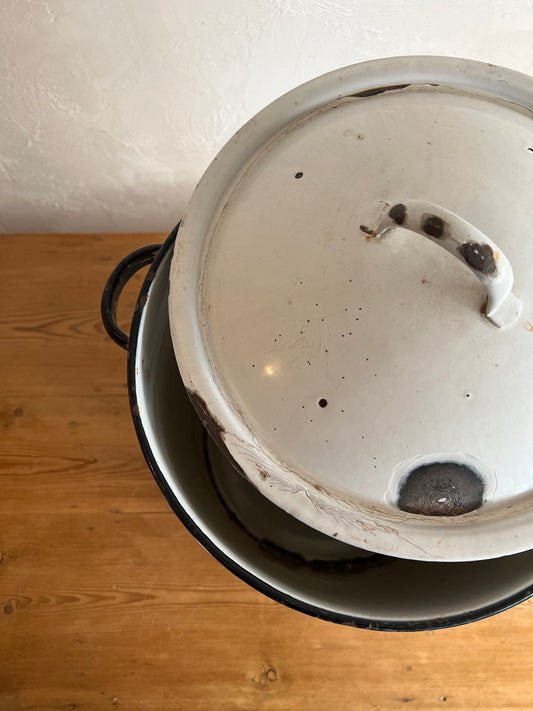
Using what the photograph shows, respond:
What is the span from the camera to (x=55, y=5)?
581 millimetres

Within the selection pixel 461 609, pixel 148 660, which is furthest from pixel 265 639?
pixel 461 609

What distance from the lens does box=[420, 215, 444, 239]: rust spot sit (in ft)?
0.99

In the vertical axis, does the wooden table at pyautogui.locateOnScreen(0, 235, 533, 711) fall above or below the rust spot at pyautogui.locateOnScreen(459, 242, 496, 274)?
below

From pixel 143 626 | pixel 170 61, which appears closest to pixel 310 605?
pixel 143 626

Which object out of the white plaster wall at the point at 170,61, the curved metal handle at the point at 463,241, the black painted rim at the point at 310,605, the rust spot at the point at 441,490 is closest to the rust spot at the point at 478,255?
the curved metal handle at the point at 463,241

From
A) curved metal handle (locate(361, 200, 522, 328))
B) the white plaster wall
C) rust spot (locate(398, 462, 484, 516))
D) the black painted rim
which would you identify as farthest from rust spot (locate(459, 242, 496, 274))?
the white plaster wall

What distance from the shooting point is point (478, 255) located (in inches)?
11.9

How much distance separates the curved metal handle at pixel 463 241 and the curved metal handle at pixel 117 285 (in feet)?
0.83

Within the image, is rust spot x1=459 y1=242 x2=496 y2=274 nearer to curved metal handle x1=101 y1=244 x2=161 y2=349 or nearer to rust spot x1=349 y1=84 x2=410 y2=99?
rust spot x1=349 y1=84 x2=410 y2=99

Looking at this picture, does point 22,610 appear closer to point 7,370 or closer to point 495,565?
point 7,370

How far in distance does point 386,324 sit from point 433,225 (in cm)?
7

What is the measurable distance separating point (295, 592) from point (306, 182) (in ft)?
1.00

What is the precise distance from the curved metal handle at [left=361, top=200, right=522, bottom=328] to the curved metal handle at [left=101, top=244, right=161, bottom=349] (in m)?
0.25

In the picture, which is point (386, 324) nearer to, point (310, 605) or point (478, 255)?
point (478, 255)
